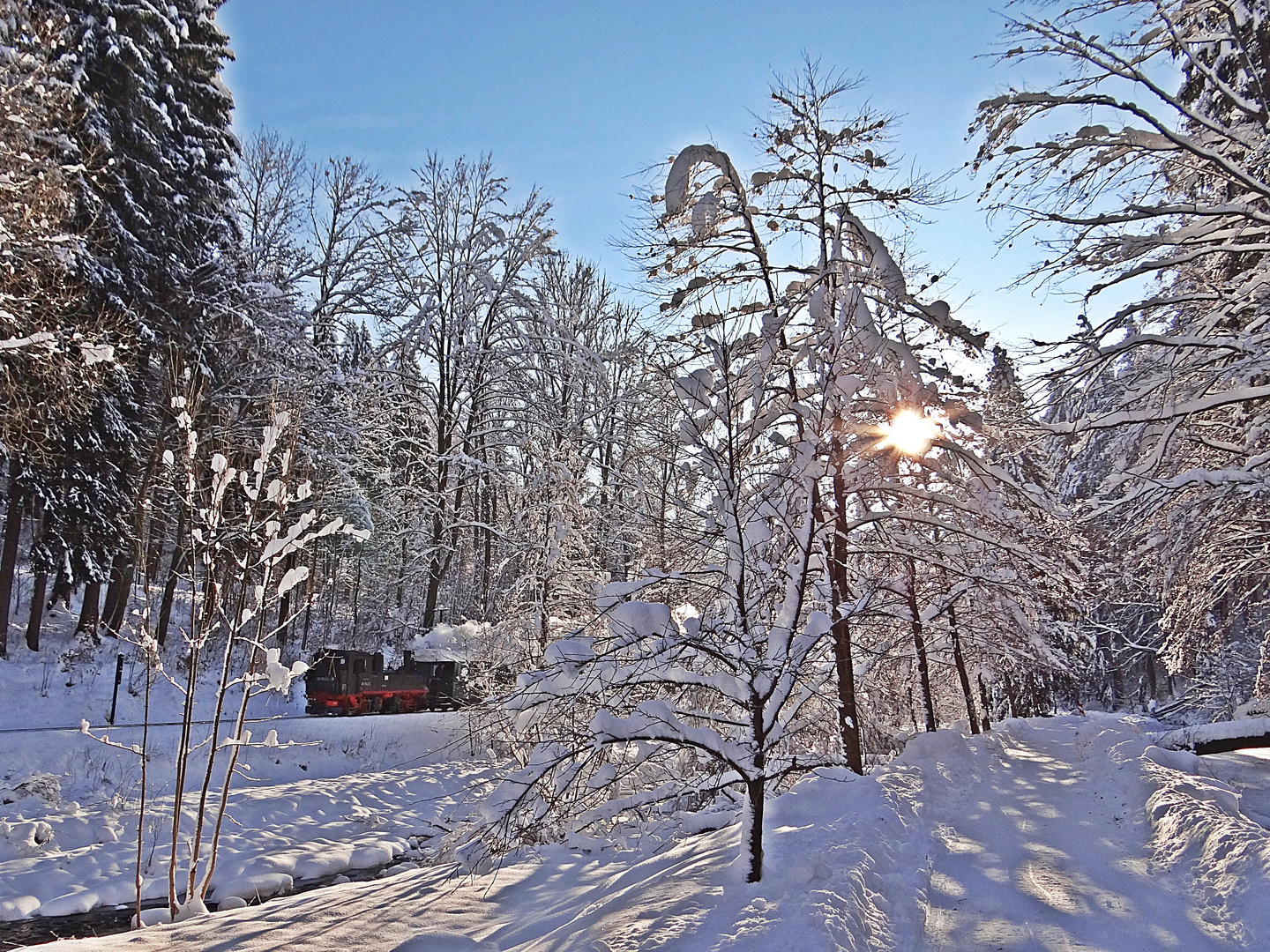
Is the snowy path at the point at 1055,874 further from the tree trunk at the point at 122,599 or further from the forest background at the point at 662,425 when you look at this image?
the tree trunk at the point at 122,599

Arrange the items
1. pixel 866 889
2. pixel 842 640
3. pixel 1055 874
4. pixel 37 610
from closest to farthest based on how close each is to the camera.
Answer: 1. pixel 866 889
2. pixel 1055 874
3. pixel 842 640
4. pixel 37 610

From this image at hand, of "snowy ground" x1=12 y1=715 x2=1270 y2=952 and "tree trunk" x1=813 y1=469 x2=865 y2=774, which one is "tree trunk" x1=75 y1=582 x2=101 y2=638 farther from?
"tree trunk" x1=813 y1=469 x2=865 y2=774

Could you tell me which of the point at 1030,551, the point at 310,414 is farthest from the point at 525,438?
the point at 1030,551

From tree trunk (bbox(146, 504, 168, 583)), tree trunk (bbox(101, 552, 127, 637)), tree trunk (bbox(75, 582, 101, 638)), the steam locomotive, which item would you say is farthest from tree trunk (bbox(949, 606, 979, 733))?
tree trunk (bbox(75, 582, 101, 638))

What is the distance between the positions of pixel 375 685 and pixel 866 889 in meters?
18.5

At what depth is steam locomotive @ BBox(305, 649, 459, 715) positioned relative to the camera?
20.5m

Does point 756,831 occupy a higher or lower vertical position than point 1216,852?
higher

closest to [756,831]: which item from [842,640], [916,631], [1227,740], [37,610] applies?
[842,640]

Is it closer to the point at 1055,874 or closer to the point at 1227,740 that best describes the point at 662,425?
the point at 1055,874

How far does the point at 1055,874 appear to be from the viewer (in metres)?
6.95

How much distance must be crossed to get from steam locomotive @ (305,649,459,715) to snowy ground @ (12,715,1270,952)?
12.8 m

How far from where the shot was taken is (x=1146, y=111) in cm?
791

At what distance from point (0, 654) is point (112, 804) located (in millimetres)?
8248

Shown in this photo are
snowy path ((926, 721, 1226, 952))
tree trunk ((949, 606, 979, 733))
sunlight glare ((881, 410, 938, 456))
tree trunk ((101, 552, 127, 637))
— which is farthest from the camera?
tree trunk ((101, 552, 127, 637))
